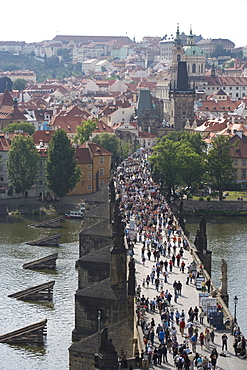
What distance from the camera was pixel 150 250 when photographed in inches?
2370

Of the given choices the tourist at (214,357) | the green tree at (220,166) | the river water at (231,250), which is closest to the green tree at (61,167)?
the river water at (231,250)

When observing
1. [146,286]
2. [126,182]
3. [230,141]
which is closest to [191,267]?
[146,286]

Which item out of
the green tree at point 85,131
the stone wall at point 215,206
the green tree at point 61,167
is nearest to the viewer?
the stone wall at point 215,206

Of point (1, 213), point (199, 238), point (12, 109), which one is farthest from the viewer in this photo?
point (12, 109)

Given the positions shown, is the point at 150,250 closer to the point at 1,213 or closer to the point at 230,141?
the point at 1,213

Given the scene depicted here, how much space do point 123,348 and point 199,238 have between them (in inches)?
662

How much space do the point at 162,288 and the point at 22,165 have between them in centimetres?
5325

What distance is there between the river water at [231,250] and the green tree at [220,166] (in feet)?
27.8

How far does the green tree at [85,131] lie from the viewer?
438ft

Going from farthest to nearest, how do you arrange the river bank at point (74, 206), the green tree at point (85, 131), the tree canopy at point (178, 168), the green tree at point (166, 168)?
the green tree at point (85, 131) < the tree canopy at point (178, 168) < the green tree at point (166, 168) < the river bank at point (74, 206)

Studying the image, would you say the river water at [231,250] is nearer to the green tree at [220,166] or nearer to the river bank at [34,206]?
the green tree at [220,166]

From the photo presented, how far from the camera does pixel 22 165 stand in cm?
10056

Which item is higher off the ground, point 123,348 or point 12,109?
point 12,109

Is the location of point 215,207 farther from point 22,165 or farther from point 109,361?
point 109,361
